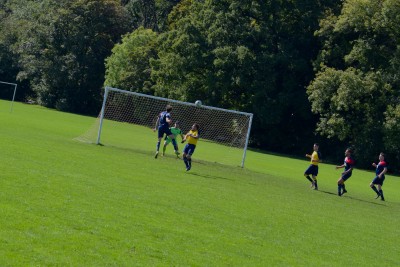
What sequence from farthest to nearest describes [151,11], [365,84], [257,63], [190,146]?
[151,11]
[257,63]
[365,84]
[190,146]

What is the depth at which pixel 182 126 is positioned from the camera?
44.3 metres

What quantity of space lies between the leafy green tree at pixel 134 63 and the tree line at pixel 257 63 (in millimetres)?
112

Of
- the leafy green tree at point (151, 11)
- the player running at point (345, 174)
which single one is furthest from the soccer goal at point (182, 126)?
the leafy green tree at point (151, 11)

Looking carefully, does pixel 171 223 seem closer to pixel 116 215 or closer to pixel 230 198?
pixel 116 215

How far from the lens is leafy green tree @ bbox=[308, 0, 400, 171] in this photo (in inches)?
1973

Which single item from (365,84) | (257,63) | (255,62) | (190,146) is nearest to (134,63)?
(255,62)

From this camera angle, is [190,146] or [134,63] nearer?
[190,146]

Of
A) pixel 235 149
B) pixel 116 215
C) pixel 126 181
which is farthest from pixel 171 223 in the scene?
pixel 235 149

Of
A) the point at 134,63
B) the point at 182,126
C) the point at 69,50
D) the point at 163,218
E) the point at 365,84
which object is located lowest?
the point at 163,218

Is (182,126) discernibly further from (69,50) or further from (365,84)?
(69,50)

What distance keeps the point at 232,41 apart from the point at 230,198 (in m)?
40.3

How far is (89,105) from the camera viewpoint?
75875mm

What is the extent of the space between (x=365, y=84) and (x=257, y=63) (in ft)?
32.3

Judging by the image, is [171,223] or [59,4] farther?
[59,4]
